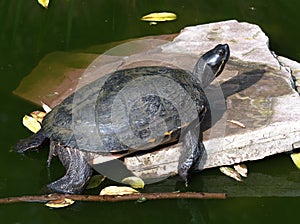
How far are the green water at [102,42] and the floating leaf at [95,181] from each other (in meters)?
0.15

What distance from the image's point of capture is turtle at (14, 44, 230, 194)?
3262mm

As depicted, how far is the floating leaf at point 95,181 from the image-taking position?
11.1 feet

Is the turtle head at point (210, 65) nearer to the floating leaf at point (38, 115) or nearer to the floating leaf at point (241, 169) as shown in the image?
the floating leaf at point (241, 169)

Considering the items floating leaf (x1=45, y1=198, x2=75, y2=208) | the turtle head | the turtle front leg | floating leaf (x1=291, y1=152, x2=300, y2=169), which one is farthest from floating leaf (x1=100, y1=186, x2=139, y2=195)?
floating leaf (x1=291, y1=152, x2=300, y2=169)

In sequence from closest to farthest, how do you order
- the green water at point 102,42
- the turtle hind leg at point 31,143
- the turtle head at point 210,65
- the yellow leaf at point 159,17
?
the green water at point 102,42 → the turtle hind leg at point 31,143 → the turtle head at point 210,65 → the yellow leaf at point 159,17

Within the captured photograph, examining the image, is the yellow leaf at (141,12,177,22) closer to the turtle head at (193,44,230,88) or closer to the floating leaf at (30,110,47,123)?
the turtle head at (193,44,230,88)

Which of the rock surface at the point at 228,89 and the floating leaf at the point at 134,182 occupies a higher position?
the rock surface at the point at 228,89

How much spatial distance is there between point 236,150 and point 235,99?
42 centimetres

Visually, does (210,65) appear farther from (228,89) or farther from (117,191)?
(117,191)

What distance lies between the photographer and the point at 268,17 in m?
5.30

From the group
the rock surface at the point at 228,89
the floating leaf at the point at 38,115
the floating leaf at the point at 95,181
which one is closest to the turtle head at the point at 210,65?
the rock surface at the point at 228,89

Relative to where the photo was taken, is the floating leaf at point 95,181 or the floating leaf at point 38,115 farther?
the floating leaf at point 38,115

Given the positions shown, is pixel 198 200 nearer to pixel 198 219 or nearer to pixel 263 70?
pixel 198 219

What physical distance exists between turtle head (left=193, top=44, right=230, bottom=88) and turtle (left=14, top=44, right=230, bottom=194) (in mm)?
252
